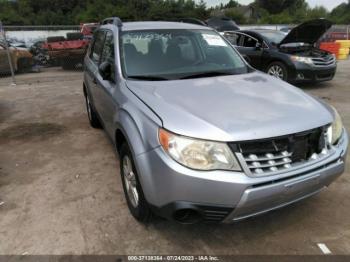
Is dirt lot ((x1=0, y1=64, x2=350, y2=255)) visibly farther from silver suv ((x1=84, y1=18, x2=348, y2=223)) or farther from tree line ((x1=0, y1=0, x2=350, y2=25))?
tree line ((x1=0, y1=0, x2=350, y2=25))

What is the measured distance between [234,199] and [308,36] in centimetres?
801

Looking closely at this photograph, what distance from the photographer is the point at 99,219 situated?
332 cm

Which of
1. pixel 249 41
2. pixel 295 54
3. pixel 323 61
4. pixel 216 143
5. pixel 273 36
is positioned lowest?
pixel 323 61

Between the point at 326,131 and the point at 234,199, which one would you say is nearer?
the point at 234,199

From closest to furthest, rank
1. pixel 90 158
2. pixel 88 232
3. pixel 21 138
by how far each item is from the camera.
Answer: pixel 88 232
pixel 90 158
pixel 21 138

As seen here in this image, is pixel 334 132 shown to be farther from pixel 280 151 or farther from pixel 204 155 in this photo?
pixel 204 155

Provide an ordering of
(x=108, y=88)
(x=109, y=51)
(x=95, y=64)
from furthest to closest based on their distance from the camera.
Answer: (x=95, y=64) < (x=109, y=51) < (x=108, y=88)

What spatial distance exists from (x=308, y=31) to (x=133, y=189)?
24.6 feet

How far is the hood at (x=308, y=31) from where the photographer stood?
857 cm

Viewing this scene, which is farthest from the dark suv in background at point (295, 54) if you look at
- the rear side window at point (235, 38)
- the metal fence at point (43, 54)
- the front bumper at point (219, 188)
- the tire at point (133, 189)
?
the metal fence at point (43, 54)

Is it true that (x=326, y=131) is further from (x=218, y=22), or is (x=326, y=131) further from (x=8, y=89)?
(x=218, y=22)

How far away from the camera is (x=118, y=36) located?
13.2ft

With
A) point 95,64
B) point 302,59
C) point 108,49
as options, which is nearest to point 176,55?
point 108,49

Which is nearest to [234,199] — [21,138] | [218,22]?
[21,138]
